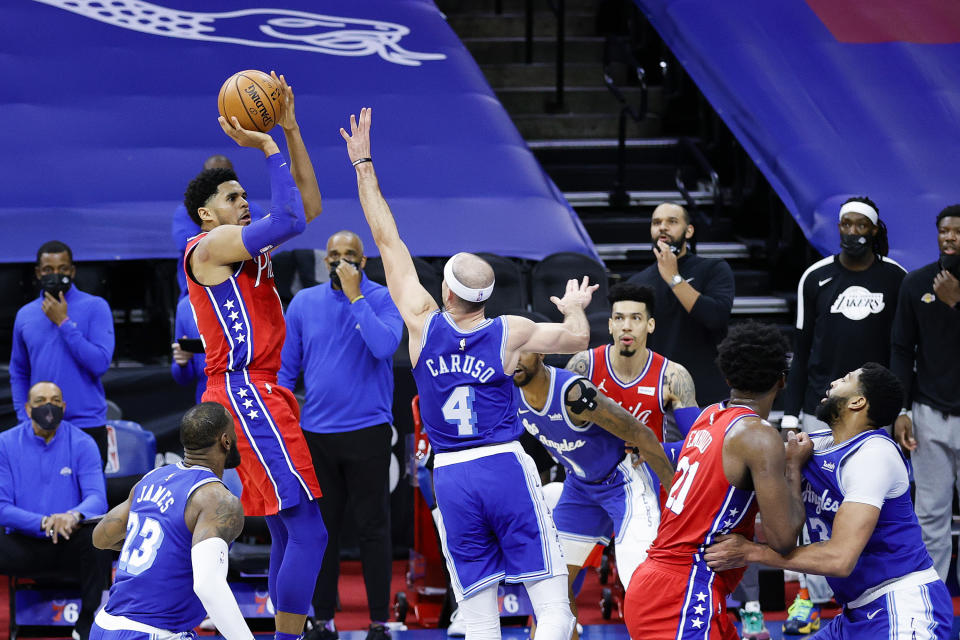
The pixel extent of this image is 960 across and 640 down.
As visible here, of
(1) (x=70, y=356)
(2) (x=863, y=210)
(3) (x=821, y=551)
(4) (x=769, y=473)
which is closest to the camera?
(4) (x=769, y=473)

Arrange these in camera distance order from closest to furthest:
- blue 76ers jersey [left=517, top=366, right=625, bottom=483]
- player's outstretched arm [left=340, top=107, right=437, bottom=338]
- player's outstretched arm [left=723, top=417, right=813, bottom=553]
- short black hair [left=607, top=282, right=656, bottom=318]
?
player's outstretched arm [left=723, top=417, right=813, bottom=553] < player's outstretched arm [left=340, top=107, right=437, bottom=338] < blue 76ers jersey [left=517, top=366, right=625, bottom=483] < short black hair [left=607, top=282, right=656, bottom=318]

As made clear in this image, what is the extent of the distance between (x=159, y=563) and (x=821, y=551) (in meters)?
2.30

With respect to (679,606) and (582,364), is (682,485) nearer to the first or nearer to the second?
(679,606)

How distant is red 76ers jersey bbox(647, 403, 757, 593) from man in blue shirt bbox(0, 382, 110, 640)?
11.5 feet

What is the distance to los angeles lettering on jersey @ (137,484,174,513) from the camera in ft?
14.3

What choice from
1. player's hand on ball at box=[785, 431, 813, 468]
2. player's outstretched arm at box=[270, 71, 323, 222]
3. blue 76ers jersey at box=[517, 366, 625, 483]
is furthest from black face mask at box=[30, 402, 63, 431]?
player's hand on ball at box=[785, 431, 813, 468]

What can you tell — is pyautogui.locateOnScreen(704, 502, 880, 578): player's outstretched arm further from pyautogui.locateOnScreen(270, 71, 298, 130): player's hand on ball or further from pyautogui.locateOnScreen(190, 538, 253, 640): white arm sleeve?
pyautogui.locateOnScreen(270, 71, 298, 130): player's hand on ball

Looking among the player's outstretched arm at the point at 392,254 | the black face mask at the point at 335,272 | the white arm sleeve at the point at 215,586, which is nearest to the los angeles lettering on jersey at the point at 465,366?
the player's outstretched arm at the point at 392,254

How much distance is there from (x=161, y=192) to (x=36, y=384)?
2.30 meters

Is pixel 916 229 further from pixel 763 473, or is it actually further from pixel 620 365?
pixel 763 473

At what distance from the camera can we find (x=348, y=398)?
6.64 metres

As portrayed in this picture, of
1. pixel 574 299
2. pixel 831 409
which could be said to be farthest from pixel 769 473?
pixel 574 299

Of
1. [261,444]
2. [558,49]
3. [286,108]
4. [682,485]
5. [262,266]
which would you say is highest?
[558,49]

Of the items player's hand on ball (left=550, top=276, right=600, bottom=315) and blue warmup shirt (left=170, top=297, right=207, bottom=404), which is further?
blue warmup shirt (left=170, top=297, right=207, bottom=404)
